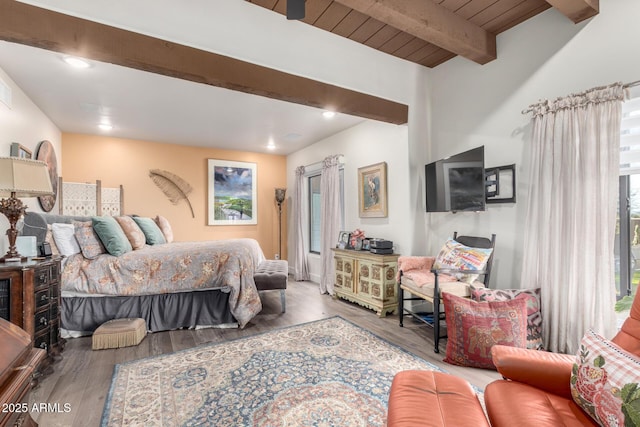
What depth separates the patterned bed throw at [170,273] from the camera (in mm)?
2943

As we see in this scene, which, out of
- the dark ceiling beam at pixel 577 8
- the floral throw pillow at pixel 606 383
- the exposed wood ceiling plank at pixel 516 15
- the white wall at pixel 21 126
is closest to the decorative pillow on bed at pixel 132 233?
the white wall at pixel 21 126

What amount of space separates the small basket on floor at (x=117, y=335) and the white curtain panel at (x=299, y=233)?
10.3 ft

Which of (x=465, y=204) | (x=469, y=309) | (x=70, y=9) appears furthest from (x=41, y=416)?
(x=465, y=204)

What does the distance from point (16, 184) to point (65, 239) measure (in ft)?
3.49

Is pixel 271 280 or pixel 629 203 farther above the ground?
pixel 629 203

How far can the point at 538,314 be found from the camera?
2420 millimetres

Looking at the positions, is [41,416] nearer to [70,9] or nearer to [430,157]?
[70,9]

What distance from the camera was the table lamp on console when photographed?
79.6 inches

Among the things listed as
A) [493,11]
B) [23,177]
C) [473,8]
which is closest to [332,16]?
[473,8]

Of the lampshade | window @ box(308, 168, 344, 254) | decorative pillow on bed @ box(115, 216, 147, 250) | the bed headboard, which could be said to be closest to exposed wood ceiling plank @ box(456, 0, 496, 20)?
window @ box(308, 168, 344, 254)

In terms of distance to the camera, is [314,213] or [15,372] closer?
[15,372]

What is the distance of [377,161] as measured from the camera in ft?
13.3

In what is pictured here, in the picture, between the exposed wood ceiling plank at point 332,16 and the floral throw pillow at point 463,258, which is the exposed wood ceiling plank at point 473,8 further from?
the floral throw pillow at point 463,258

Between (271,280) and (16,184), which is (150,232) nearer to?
(271,280)
